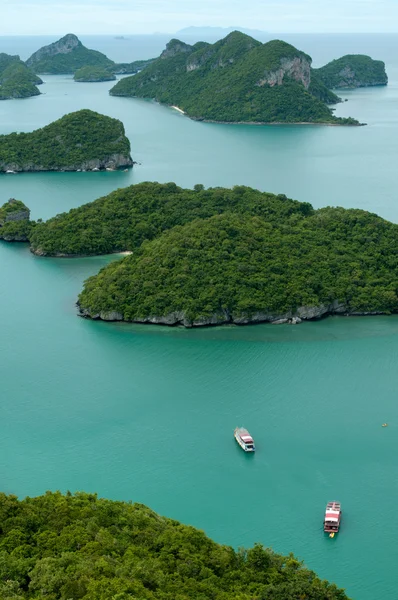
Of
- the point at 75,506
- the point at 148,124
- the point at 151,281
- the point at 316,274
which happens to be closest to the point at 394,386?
the point at 316,274

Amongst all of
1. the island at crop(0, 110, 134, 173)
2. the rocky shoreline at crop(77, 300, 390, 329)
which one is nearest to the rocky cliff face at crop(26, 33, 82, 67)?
the island at crop(0, 110, 134, 173)

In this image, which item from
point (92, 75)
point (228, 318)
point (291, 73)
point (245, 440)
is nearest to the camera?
point (245, 440)

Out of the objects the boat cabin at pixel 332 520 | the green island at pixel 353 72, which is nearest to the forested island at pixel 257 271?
the boat cabin at pixel 332 520

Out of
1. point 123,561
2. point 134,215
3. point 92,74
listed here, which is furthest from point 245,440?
point 92,74

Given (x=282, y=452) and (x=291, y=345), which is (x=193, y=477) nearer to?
(x=282, y=452)

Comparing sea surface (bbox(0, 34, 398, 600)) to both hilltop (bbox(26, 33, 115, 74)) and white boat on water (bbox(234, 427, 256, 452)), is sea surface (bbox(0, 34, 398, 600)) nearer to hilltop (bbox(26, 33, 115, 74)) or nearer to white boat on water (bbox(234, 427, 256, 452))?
white boat on water (bbox(234, 427, 256, 452))

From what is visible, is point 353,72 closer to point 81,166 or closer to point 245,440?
point 81,166

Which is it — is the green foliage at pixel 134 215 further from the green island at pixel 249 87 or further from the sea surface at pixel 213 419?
the green island at pixel 249 87

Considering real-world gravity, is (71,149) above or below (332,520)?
above
